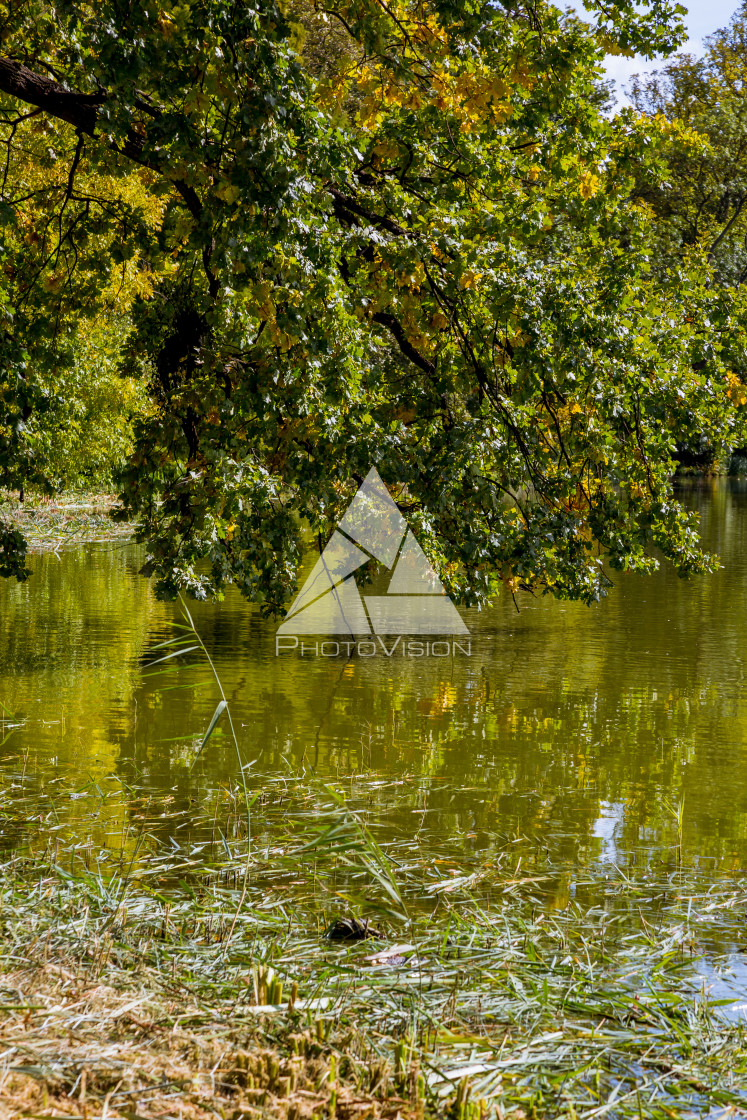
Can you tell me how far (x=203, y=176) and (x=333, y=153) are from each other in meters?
0.94

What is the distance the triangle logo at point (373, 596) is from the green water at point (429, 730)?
679 mm

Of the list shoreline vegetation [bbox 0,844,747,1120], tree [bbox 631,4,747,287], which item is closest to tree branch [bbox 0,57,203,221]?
shoreline vegetation [bbox 0,844,747,1120]

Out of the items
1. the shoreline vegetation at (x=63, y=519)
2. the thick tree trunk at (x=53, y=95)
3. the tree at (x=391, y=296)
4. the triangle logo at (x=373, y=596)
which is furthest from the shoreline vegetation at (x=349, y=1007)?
the shoreline vegetation at (x=63, y=519)

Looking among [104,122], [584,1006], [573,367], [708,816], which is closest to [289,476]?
[573,367]

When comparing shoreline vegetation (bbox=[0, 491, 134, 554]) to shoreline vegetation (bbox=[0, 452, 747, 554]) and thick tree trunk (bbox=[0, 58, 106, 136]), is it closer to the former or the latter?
shoreline vegetation (bbox=[0, 452, 747, 554])

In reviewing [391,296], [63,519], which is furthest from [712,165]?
[391,296]

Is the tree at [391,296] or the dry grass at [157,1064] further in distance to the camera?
the tree at [391,296]

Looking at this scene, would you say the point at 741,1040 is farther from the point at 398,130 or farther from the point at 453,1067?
the point at 398,130

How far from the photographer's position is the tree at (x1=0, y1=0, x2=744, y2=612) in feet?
21.3

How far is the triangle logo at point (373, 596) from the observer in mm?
8719

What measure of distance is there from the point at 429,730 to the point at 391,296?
3.34 meters

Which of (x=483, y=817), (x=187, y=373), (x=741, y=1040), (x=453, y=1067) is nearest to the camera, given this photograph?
(x=453, y=1067)

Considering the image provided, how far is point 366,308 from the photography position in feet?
28.0

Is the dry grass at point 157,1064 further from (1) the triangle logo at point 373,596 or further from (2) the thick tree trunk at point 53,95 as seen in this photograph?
(2) the thick tree trunk at point 53,95
